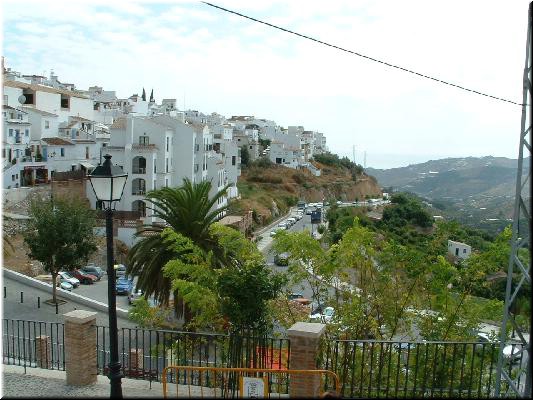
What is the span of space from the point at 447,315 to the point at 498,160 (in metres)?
200

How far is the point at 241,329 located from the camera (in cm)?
830

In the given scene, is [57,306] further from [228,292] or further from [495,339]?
[495,339]

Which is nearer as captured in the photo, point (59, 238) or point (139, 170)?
point (59, 238)

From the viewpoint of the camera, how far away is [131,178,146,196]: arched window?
4345 cm

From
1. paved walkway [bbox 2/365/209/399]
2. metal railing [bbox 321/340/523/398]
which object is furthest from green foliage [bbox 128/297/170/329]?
metal railing [bbox 321/340/523/398]

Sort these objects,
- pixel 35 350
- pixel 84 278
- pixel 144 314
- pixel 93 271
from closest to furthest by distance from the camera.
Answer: pixel 144 314 → pixel 35 350 → pixel 84 278 → pixel 93 271

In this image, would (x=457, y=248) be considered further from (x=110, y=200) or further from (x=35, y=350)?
(x=110, y=200)

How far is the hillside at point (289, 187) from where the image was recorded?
226 feet

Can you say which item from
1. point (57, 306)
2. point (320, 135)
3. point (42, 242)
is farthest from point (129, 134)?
point (320, 135)

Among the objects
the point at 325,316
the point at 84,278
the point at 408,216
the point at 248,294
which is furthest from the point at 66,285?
the point at 408,216

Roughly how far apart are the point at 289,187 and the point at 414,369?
75.6m

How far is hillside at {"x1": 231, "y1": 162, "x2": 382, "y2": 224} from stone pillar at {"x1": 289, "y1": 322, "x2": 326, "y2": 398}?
166 ft

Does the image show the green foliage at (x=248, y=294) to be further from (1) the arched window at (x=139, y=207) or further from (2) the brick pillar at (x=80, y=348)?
(1) the arched window at (x=139, y=207)

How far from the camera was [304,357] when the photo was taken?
7340 mm
